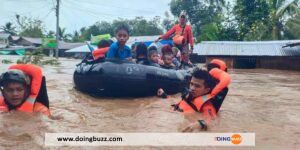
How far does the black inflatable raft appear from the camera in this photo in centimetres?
559

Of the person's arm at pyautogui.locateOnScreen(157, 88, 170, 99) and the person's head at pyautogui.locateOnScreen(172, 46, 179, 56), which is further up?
the person's head at pyautogui.locateOnScreen(172, 46, 179, 56)

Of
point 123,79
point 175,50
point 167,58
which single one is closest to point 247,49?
point 175,50

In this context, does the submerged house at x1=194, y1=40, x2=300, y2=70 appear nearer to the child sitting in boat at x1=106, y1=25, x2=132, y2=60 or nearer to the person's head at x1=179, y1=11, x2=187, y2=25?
the person's head at x1=179, y1=11, x2=187, y2=25

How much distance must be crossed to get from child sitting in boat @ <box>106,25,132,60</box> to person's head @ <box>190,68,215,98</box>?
78.1 inches

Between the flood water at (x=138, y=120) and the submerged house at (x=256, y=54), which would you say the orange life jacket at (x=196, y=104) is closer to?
the flood water at (x=138, y=120)

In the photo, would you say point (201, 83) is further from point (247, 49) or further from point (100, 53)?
point (247, 49)

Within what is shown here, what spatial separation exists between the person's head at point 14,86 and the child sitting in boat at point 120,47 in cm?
217

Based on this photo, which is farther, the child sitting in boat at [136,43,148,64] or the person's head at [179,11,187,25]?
the person's head at [179,11,187,25]

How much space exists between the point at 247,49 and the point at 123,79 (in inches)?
703

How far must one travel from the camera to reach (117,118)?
432 centimetres

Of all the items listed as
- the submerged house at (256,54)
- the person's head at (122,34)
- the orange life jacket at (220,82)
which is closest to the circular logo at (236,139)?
the orange life jacket at (220,82)

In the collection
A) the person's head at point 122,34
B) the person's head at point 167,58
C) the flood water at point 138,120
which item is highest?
the person's head at point 122,34

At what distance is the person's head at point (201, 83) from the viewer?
13.6 feet

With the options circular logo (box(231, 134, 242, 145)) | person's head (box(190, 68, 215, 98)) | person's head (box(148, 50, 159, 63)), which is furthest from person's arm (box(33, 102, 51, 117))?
person's head (box(148, 50, 159, 63))
